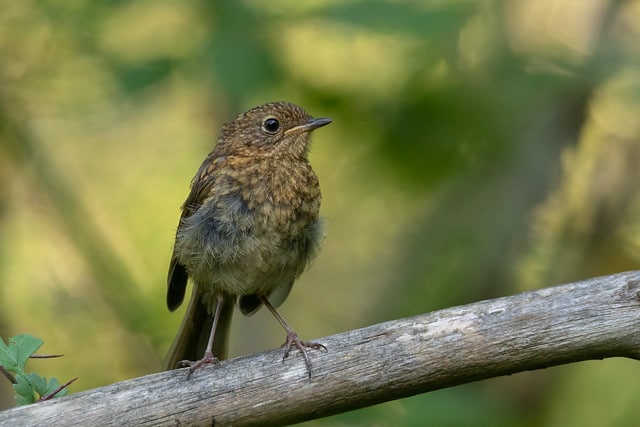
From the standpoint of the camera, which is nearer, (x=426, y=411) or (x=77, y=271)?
(x=426, y=411)

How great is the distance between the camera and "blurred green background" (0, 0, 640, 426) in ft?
18.1

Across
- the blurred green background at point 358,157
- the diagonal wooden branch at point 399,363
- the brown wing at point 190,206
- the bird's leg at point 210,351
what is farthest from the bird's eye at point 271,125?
the diagonal wooden branch at point 399,363

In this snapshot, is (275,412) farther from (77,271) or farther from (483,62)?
(77,271)

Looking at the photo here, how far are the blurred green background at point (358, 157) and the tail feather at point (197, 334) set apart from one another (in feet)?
2.58

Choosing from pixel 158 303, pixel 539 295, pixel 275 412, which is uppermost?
pixel 158 303

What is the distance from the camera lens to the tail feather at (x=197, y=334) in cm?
546

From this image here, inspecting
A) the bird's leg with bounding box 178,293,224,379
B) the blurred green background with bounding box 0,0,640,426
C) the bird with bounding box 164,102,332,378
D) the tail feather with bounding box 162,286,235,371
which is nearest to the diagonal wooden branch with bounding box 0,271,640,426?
the bird's leg with bounding box 178,293,224,379

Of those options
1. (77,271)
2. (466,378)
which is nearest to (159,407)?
(466,378)

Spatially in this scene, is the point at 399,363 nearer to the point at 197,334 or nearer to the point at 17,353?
the point at 17,353

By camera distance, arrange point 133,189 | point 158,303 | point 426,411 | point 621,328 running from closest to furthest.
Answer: point 621,328 → point 426,411 → point 158,303 → point 133,189

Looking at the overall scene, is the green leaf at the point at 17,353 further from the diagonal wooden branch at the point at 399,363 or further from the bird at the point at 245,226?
the bird at the point at 245,226

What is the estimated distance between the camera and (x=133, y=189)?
27.0 ft

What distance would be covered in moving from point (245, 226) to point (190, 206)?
408 mm

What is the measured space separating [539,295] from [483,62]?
2621mm
